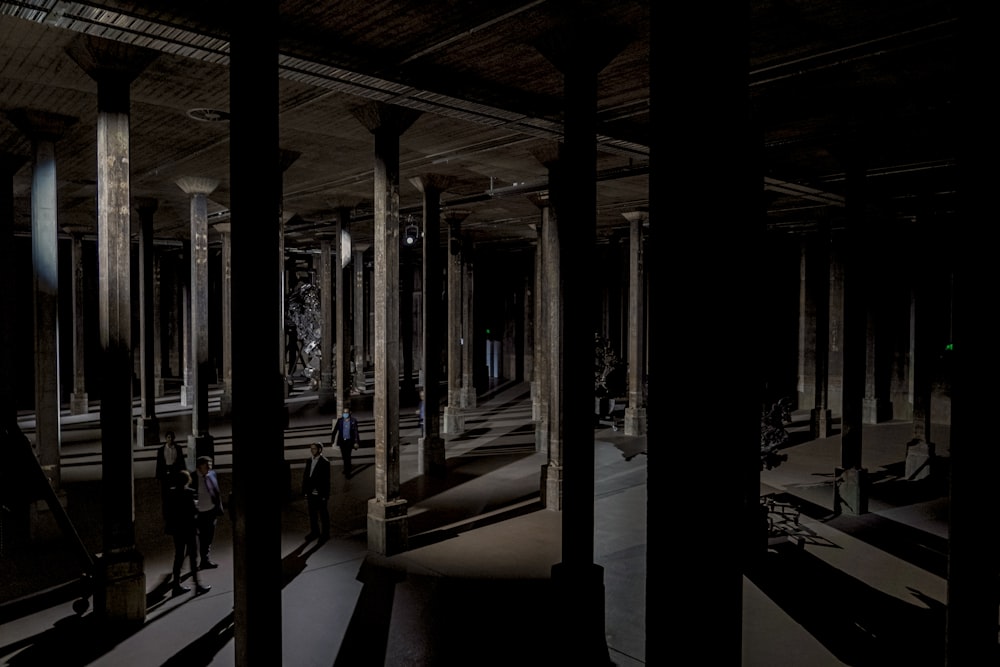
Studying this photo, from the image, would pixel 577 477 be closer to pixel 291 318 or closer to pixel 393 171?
pixel 393 171

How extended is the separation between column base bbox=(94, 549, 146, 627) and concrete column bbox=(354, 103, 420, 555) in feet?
9.50

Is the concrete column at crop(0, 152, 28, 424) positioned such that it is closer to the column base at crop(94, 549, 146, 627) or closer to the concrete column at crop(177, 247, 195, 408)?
the column base at crop(94, 549, 146, 627)

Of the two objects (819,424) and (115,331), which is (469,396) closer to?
(819,424)

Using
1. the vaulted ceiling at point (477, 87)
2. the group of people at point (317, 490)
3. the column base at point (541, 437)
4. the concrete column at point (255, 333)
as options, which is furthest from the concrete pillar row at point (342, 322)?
the concrete column at point (255, 333)

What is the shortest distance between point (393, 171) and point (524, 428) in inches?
437

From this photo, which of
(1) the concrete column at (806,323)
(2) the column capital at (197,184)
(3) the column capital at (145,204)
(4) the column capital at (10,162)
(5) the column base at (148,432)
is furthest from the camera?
(1) the concrete column at (806,323)

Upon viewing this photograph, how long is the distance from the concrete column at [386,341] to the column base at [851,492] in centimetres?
695

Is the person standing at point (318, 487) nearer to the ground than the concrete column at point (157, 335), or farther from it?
nearer to the ground

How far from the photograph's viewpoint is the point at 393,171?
30.7 ft

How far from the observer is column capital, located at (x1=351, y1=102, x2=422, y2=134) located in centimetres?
906

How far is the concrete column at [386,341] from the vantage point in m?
9.21

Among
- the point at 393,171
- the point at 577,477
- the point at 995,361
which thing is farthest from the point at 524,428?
the point at 995,361

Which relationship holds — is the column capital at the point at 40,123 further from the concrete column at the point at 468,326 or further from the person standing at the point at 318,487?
the concrete column at the point at 468,326

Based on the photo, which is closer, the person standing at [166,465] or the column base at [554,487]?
the person standing at [166,465]
